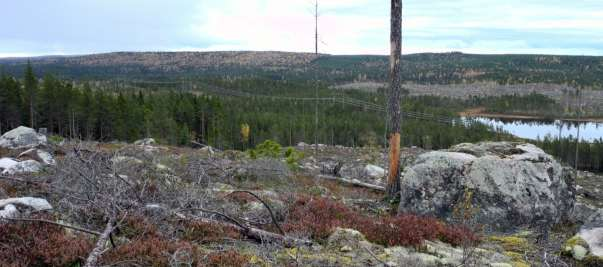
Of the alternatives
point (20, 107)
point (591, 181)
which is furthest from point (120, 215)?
point (20, 107)

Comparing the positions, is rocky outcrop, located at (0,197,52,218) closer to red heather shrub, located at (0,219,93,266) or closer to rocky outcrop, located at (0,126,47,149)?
red heather shrub, located at (0,219,93,266)

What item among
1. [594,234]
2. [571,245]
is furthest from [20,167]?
[594,234]

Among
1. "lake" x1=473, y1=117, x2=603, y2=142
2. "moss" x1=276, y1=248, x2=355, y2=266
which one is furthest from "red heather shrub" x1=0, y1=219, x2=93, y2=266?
"lake" x1=473, y1=117, x2=603, y2=142

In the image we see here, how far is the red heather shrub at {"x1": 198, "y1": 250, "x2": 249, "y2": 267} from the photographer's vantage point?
5094mm

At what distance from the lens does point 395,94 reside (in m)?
12.3

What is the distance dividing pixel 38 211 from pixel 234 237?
248cm

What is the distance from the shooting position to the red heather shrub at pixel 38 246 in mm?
4734

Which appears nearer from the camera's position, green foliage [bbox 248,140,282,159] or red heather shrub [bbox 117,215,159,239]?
red heather shrub [bbox 117,215,159,239]

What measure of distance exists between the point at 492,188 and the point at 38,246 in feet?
27.2

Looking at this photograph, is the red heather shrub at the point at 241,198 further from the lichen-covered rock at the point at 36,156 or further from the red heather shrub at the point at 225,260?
the lichen-covered rock at the point at 36,156

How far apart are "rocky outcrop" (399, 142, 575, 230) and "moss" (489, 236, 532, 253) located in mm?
1138

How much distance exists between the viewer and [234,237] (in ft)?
21.0

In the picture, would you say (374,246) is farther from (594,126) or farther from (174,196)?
(594,126)

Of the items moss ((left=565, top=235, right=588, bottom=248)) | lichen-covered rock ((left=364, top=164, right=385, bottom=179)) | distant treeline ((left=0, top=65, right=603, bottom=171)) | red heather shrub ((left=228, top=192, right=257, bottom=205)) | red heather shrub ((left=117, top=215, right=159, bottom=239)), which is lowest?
distant treeline ((left=0, top=65, right=603, bottom=171))
